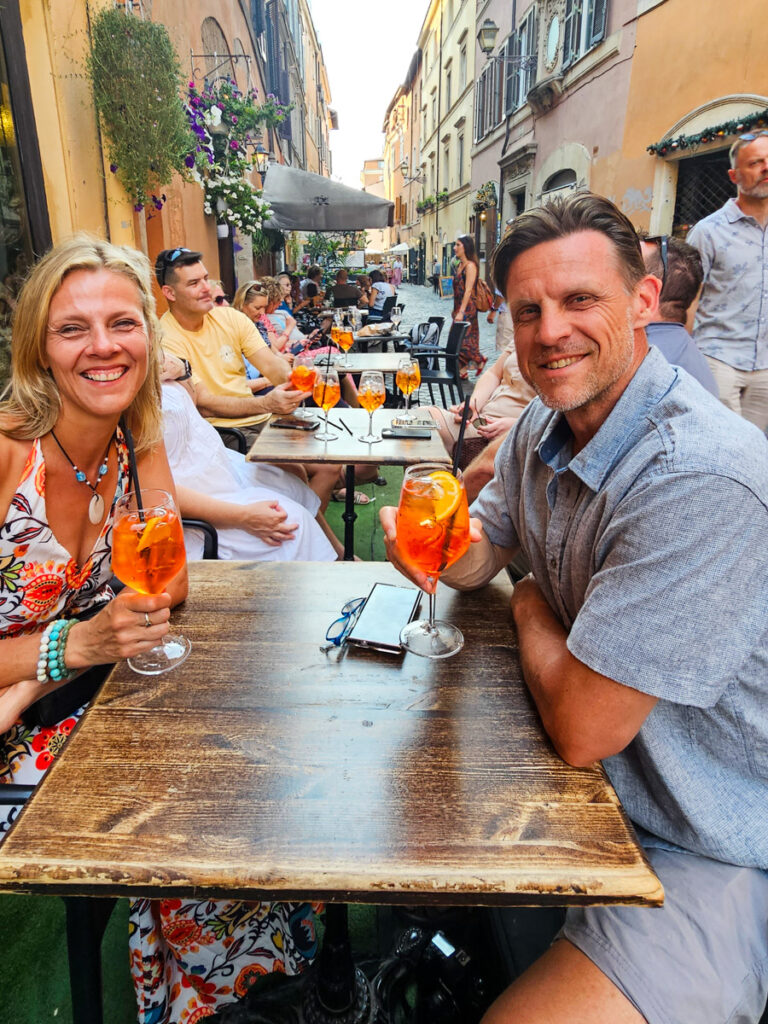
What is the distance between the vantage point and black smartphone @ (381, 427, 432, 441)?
332 cm

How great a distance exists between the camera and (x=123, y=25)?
4.29m

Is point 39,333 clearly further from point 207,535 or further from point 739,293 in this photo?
point 739,293

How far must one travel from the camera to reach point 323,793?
931 mm

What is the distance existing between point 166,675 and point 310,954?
0.93 m

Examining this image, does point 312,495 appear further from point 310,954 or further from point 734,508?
point 734,508

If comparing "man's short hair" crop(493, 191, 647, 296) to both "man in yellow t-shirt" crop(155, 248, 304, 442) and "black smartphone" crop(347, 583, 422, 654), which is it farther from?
"man in yellow t-shirt" crop(155, 248, 304, 442)

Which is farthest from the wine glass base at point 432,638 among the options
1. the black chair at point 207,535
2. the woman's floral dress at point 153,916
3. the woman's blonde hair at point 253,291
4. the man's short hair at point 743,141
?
the woman's blonde hair at point 253,291

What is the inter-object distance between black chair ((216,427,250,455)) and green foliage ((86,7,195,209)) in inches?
90.0

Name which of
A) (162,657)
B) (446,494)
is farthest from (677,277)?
(162,657)

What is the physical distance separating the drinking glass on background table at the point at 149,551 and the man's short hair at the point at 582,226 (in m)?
0.88

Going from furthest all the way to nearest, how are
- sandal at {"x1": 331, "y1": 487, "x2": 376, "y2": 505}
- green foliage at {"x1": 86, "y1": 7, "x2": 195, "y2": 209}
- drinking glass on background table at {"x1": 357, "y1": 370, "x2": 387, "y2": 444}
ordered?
sandal at {"x1": 331, "y1": 487, "x2": 376, "y2": 505} < green foliage at {"x1": 86, "y1": 7, "x2": 195, "y2": 209} < drinking glass on background table at {"x1": 357, "y1": 370, "x2": 387, "y2": 444}

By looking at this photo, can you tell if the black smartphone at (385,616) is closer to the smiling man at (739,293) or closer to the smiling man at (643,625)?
the smiling man at (643,625)

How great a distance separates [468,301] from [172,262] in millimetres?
6091

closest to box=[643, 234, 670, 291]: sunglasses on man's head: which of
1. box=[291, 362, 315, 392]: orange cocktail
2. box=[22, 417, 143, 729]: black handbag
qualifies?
box=[291, 362, 315, 392]: orange cocktail
